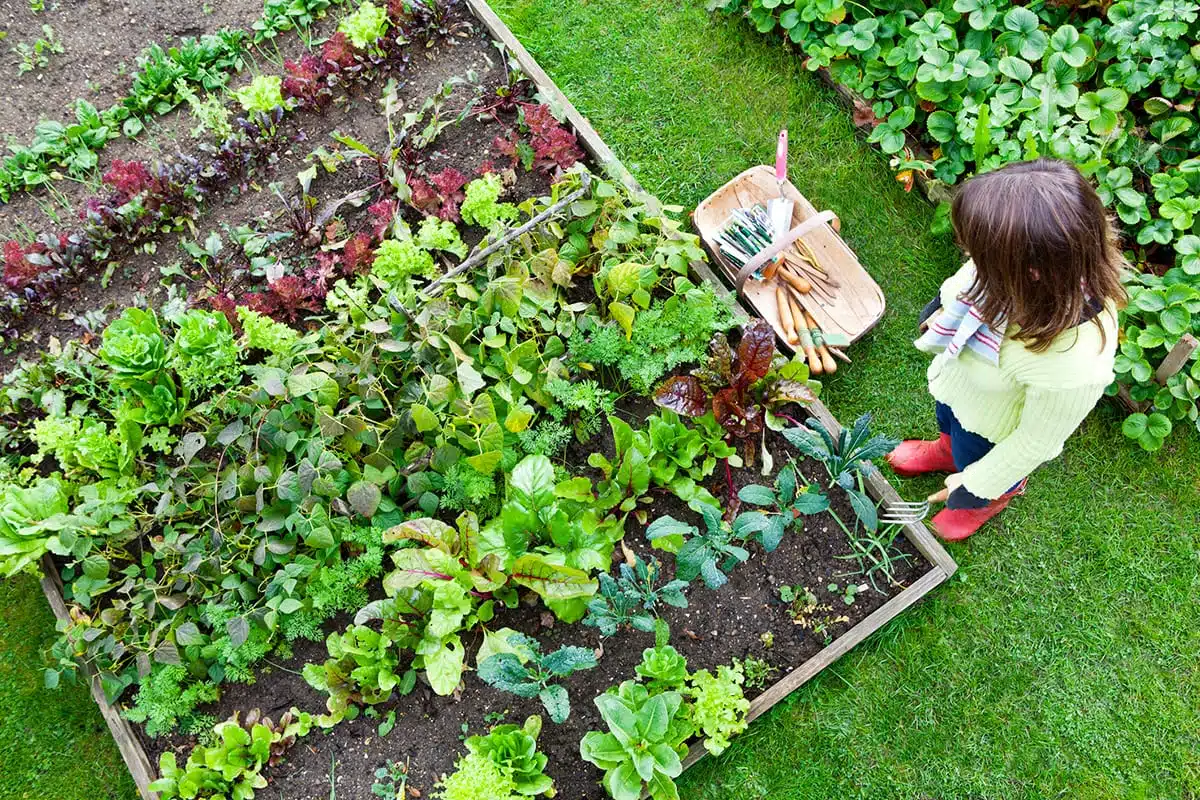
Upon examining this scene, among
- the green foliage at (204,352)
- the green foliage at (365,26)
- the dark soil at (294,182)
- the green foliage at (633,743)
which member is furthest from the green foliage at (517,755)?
the green foliage at (365,26)

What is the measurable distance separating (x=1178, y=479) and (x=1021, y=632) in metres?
0.91

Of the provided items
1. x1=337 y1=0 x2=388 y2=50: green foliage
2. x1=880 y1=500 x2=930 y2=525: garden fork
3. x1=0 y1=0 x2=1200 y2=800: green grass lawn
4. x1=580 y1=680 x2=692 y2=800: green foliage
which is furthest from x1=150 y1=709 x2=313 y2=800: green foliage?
x1=337 y1=0 x2=388 y2=50: green foliage

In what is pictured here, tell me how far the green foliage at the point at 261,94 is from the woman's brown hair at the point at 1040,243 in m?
2.86

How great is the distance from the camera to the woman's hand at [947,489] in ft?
9.54

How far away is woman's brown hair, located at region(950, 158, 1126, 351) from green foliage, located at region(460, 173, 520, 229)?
1.79 meters

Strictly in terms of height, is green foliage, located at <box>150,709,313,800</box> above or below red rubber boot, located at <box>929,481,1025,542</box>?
above

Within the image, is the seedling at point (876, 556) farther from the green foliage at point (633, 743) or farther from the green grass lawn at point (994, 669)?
the green foliage at point (633, 743)

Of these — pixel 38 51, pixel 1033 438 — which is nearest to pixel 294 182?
pixel 38 51

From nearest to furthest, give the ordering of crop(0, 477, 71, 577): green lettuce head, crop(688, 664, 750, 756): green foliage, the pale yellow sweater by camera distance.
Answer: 1. the pale yellow sweater
2. crop(688, 664, 750, 756): green foliage
3. crop(0, 477, 71, 577): green lettuce head

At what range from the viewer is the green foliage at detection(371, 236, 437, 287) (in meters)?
3.28

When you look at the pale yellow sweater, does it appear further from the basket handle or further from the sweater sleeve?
the basket handle

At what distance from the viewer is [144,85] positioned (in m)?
3.94

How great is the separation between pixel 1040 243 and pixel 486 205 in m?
2.05

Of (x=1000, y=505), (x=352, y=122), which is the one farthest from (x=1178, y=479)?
(x=352, y=122)
